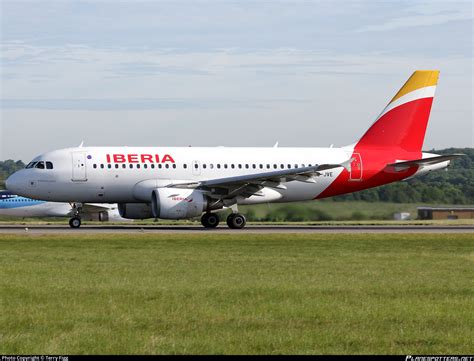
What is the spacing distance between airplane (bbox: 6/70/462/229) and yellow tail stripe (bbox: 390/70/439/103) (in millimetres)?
53

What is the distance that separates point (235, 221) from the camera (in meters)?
45.1

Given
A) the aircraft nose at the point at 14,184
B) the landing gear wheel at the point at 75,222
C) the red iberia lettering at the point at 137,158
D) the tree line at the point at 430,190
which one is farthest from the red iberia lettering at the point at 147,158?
the tree line at the point at 430,190

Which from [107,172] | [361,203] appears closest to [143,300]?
[107,172]

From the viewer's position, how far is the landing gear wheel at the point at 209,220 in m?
45.0

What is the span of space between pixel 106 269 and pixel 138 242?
36.6 ft

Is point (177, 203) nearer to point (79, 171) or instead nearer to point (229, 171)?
point (229, 171)

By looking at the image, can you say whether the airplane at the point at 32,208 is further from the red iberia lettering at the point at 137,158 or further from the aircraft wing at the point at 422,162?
the aircraft wing at the point at 422,162

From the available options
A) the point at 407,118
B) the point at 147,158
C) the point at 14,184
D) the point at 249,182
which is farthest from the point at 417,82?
the point at 14,184

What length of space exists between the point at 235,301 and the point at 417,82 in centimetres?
3476

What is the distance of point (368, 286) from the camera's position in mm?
18453

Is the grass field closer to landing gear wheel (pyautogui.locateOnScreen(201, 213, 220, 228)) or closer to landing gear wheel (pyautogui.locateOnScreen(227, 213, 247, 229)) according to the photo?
landing gear wheel (pyautogui.locateOnScreen(201, 213, 220, 228))

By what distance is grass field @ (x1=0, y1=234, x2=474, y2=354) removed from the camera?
1225 cm

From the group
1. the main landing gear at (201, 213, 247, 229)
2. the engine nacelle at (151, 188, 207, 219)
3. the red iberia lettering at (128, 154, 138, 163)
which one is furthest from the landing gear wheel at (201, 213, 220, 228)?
the red iberia lettering at (128, 154, 138, 163)

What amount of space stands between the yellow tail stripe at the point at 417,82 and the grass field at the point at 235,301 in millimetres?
21010
